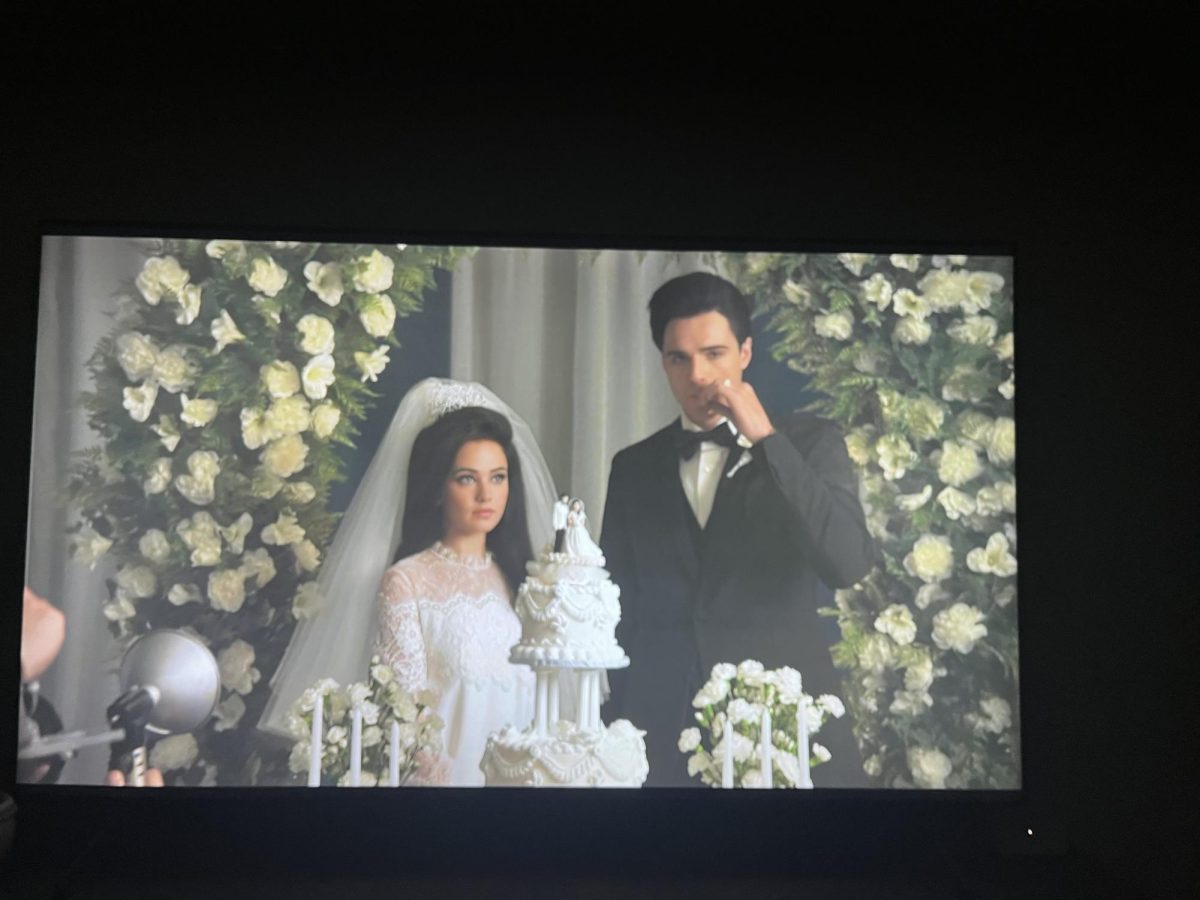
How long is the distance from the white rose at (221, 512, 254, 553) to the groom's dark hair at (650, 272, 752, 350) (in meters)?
1.23

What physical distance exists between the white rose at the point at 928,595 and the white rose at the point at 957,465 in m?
0.29

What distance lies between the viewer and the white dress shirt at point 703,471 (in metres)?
3.44

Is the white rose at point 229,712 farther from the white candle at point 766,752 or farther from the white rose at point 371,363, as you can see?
the white candle at point 766,752

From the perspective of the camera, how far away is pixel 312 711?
3.30 metres

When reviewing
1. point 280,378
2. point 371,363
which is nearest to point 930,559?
point 371,363

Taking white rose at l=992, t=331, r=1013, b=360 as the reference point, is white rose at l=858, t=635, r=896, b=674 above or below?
below

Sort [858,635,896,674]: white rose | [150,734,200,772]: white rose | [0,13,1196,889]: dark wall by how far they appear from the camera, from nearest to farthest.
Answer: [150,734,200,772]: white rose < [858,635,896,674]: white rose < [0,13,1196,889]: dark wall

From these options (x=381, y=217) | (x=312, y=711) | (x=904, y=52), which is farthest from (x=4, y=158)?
(x=904, y=52)

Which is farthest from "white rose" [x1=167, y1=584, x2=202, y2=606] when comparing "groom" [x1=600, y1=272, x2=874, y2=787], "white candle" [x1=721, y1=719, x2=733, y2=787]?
"white candle" [x1=721, y1=719, x2=733, y2=787]

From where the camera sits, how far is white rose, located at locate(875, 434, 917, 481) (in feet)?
11.3

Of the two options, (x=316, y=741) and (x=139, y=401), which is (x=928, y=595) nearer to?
(x=316, y=741)

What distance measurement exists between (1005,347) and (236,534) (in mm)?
2192

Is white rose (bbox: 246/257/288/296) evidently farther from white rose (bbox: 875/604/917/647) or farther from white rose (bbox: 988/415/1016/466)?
white rose (bbox: 988/415/1016/466)

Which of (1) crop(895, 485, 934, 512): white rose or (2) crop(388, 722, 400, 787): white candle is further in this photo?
(1) crop(895, 485, 934, 512): white rose
